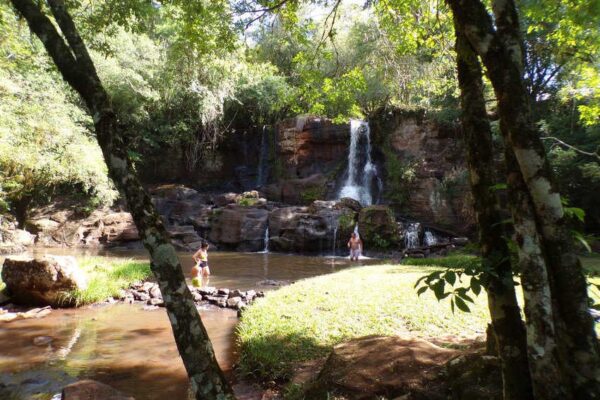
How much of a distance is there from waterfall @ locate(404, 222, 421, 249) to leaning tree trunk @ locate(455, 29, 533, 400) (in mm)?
18462

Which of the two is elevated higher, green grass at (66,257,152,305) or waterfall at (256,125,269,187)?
waterfall at (256,125,269,187)

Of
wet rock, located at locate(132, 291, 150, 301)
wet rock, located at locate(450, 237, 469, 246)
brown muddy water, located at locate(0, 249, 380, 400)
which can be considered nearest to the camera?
brown muddy water, located at locate(0, 249, 380, 400)

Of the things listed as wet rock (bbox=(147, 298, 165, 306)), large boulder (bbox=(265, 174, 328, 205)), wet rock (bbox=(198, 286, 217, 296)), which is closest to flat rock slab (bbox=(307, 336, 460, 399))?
wet rock (bbox=(147, 298, 165, 306))

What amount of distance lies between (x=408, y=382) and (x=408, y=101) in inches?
1085

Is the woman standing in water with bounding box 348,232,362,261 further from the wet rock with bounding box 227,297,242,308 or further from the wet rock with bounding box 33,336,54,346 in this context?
the wet rock with bounding box 33,336,54,346

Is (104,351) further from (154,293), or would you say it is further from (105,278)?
(105,278)

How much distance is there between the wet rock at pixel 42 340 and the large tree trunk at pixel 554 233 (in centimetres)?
838

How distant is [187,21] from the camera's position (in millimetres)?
7031

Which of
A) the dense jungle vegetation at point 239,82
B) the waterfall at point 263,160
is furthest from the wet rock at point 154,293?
the waterfall at point 263,160

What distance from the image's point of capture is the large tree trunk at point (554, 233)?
243 cm

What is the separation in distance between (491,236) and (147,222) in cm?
253

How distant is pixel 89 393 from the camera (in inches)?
194

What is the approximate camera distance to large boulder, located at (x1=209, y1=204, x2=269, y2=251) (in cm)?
2348

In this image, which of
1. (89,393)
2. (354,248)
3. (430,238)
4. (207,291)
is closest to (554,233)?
(89,393)
